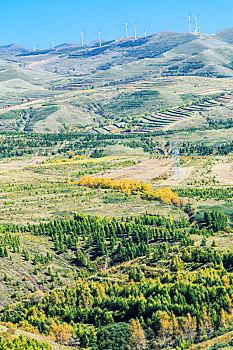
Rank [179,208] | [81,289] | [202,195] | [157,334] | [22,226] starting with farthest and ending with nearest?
[202,195]
[179,208]
[22,226]
[81,289]
[157,334]

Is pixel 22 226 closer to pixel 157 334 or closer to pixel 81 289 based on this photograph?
pixel 81 289

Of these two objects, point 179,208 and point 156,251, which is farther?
point 179,208

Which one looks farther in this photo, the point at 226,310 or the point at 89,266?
the point at 89,266

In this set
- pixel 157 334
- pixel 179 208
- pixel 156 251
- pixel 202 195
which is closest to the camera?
pixel 157 334

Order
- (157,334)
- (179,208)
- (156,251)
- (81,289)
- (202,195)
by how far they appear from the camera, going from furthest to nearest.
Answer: (202,195) < (179,208) < (156,251) < (81,289) < (157,334)

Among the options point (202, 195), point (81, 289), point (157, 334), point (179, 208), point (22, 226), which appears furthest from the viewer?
point (202, 195)

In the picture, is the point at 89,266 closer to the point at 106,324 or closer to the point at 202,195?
the point at 106,324

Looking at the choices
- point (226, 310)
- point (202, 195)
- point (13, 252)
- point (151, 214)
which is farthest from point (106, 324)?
point (202, 195)

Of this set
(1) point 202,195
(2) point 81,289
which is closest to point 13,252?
(2) point 81,289

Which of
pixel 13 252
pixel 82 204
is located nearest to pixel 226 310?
pixel 13 252
